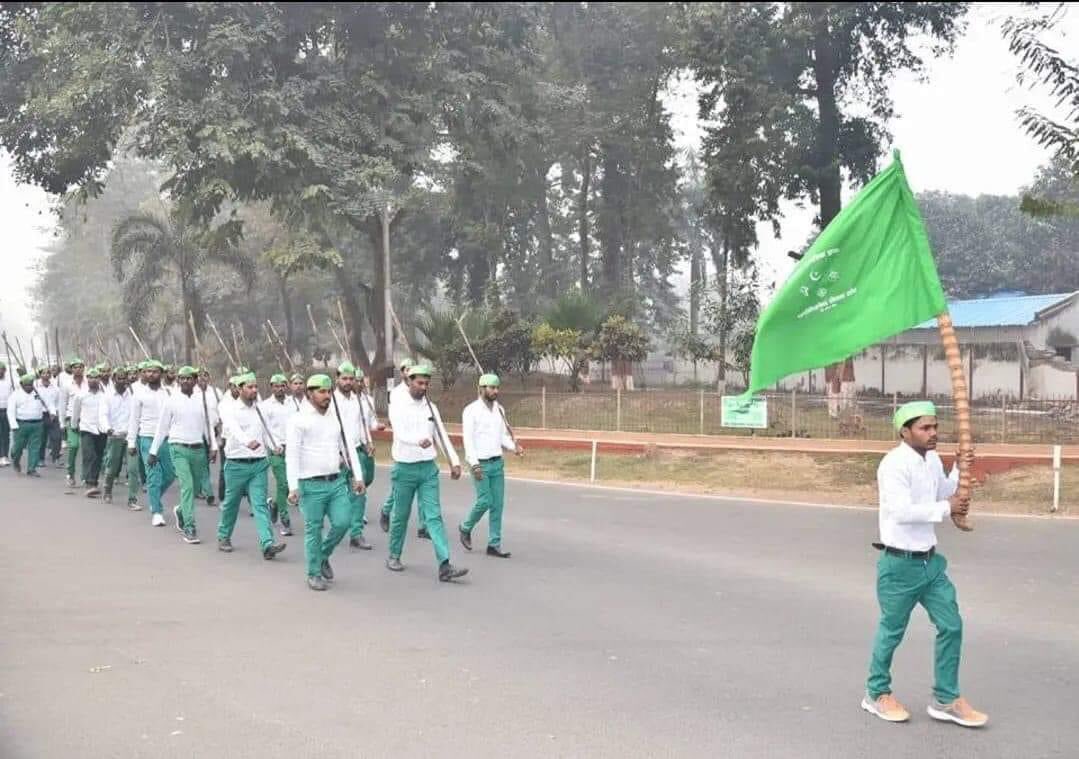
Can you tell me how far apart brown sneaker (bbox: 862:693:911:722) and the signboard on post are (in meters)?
14.5

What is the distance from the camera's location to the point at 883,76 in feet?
76.2

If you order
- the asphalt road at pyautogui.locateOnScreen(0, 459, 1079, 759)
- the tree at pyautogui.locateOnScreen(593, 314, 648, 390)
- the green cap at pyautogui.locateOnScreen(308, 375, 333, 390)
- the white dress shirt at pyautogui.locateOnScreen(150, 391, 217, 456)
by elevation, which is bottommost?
the asphalt road at pyautogui.locateOnScreen(0, 459, 1079, 759)

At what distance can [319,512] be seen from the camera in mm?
8492

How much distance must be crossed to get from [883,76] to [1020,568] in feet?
54.4

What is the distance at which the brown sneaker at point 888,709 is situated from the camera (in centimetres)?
514

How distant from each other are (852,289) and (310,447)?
14.7 feet

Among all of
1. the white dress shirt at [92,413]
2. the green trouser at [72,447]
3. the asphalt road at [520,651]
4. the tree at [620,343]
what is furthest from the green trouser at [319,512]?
the tree at [620,343]

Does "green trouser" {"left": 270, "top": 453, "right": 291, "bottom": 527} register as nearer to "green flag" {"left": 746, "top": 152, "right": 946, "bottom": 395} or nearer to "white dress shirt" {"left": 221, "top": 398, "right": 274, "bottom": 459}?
"white dress shirt" {"left": 221, "top": 398, "right": 274, "bottom": 459}

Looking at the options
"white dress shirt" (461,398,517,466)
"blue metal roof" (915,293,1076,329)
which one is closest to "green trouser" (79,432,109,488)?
"white dress shirt" (461,398,517,466)

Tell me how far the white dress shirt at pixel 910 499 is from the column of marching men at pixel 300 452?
427 centimetres

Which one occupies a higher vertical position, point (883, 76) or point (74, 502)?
point (883, 76)

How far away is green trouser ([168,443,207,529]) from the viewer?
10742mm

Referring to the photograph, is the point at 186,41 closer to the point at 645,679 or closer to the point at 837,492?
the point at 837,492

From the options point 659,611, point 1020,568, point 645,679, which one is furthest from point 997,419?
point 645,679
